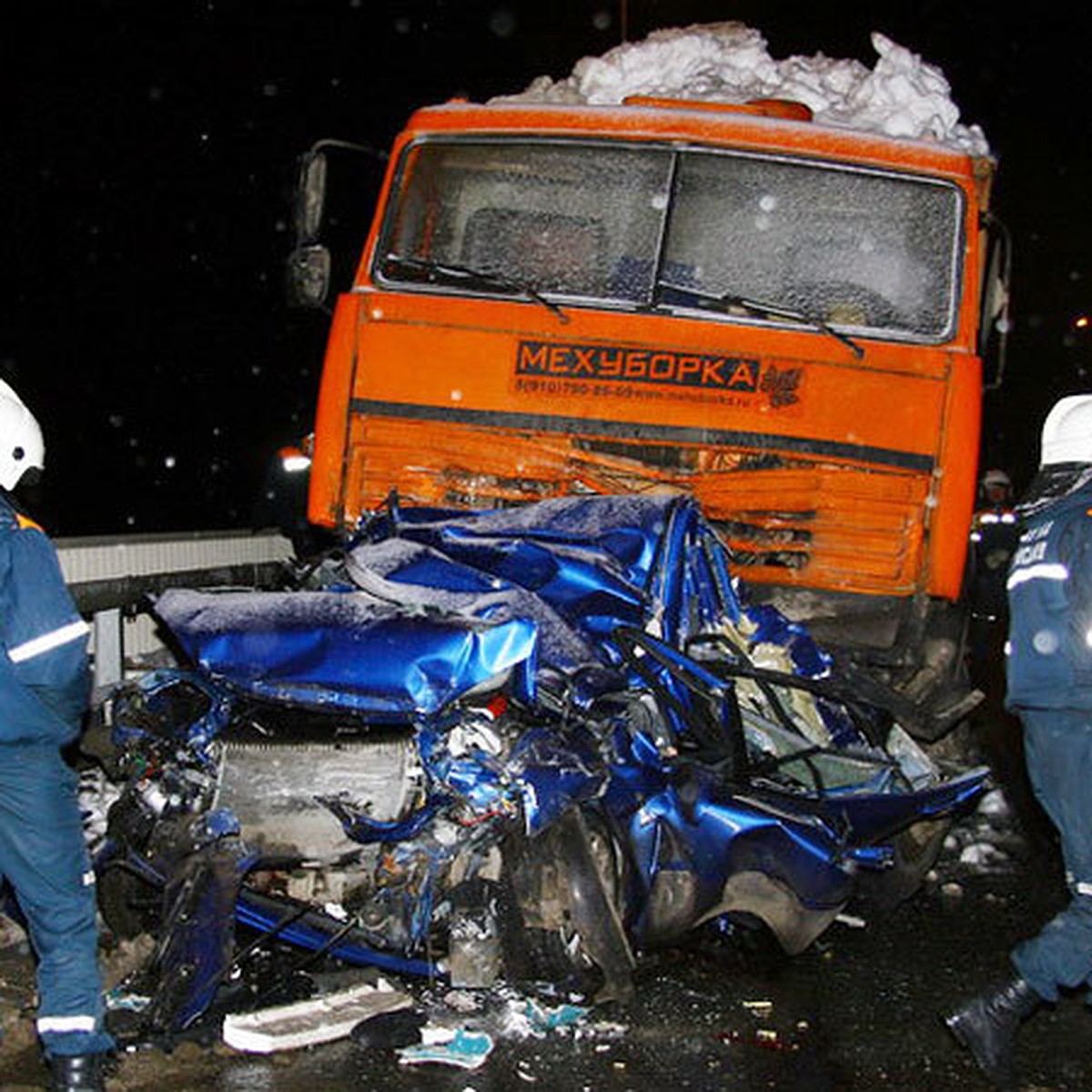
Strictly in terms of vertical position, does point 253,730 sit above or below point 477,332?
below

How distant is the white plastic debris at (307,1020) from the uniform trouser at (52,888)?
46 centimetres

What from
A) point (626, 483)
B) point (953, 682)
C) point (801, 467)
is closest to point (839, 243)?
point (801, 467)

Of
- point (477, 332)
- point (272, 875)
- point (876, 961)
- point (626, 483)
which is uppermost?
point (477, 332)

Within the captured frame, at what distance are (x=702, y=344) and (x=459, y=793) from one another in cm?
250

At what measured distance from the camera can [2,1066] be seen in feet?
12.4

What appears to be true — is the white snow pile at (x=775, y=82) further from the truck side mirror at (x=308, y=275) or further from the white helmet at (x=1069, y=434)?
the white helmet at (x=1069, y=434)

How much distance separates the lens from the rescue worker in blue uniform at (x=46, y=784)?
11.1ft

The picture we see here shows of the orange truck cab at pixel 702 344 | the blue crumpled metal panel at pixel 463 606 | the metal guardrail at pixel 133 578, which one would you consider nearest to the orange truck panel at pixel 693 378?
the orange truck cab at pixel 702 344

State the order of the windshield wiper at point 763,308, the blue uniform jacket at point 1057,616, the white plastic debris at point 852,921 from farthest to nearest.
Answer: the windshield wiper at point 763,308, the white plastic debris at point 852,921, the blue uniform jacket at point 1057,616

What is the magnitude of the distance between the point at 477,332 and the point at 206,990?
9.72 ft

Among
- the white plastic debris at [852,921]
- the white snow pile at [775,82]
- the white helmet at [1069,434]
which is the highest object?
the white snow pile at [775,82]

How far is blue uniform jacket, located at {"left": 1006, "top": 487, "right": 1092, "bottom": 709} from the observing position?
3.90 metres

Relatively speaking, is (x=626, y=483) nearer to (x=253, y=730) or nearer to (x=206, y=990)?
(x=253, y=730)

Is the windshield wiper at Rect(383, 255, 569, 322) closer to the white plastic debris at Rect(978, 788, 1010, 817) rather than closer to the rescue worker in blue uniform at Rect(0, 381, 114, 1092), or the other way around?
the rescue worker in blue uniform at Rect(0, 381, 114, 1092)
